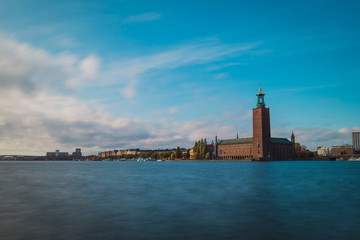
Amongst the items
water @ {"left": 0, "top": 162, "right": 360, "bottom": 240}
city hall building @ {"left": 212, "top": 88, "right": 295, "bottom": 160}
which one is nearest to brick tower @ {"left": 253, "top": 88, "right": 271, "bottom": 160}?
city hall building @ {"left": 212, "top": 88, "right": 295, "bottom": 160}

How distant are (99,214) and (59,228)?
9.72ft

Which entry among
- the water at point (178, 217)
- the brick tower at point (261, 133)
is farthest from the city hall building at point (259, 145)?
the water at point (178, 217)

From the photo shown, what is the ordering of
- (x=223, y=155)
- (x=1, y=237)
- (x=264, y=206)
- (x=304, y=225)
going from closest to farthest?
(x=1, y=237) → (x=304, y=225) → (x=264, y=206) → (x=223, y=155)

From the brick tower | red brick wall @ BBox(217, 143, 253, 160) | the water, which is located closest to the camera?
the water

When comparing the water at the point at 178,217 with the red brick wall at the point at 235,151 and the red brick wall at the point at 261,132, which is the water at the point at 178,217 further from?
the red brick wall at the point at 235,151

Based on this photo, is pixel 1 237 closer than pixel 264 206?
Yes

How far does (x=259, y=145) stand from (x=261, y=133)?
19.9 ft

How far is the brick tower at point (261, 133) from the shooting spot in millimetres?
148250

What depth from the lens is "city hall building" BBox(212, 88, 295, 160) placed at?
490 ft

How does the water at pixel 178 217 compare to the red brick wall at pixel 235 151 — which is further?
the red brick wall at pixel 235 151

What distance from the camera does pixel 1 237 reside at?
34.3 feet

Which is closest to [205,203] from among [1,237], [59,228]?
[59,228]

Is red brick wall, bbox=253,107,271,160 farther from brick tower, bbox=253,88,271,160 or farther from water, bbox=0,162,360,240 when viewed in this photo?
water, bbox=0,162,360,240

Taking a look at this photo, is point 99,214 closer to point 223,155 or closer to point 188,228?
point 188,228
